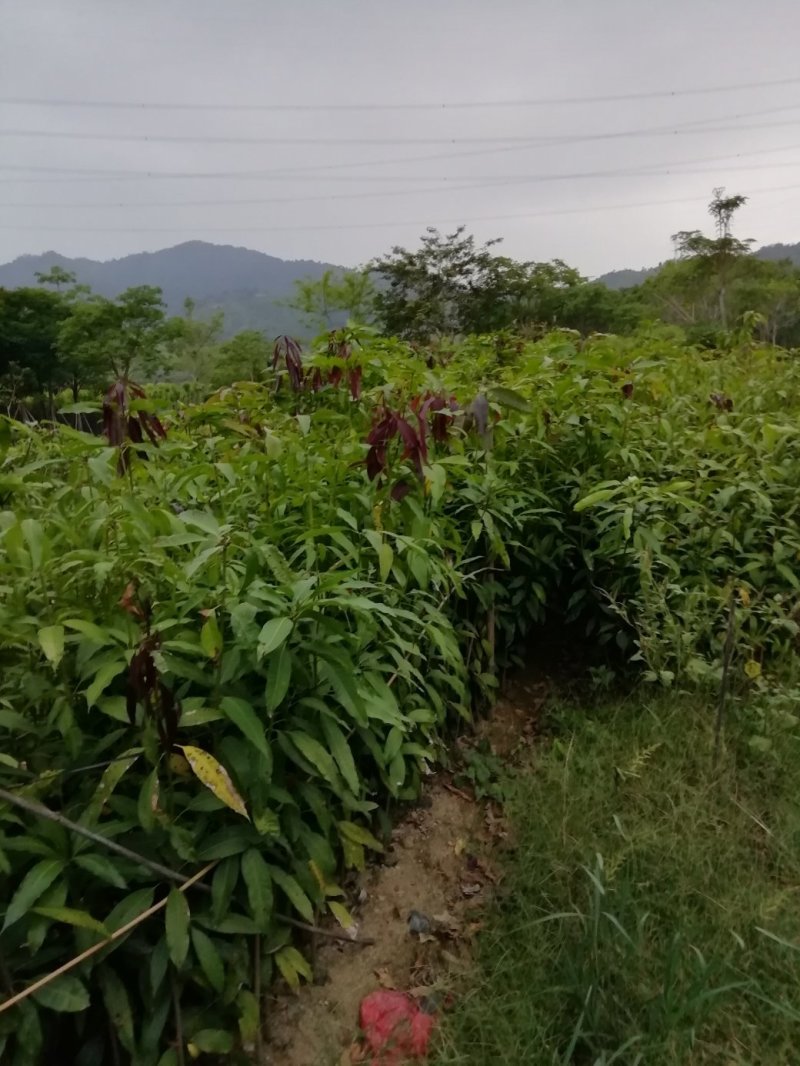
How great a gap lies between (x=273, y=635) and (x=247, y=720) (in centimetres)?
16

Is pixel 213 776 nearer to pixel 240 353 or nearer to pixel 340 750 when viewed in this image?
pixel 340 750

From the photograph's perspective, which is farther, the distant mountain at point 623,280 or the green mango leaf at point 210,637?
the distant mountain at point 623,280

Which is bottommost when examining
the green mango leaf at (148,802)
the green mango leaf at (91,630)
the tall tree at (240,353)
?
the green mango leaf at (148,802)

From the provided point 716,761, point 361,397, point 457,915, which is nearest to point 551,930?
point 457,915

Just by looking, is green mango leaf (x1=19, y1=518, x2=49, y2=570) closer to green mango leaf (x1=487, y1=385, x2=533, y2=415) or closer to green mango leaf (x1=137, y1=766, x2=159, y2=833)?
green mango leaf (x1=137, y1=766, x2=159, y2=833)

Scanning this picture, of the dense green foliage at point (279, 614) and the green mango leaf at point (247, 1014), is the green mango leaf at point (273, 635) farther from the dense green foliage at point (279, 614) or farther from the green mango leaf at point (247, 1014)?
the green mango leaf at point (247, 1014)

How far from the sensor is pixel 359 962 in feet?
5.32

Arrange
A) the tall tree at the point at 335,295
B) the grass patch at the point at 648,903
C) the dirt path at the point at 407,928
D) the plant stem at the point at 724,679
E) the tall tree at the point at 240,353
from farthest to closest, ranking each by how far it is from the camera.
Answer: the tall tree at the point at 335,295 < the tall tree at the point at 240,353 < the plant stem at the point at 724,679 < the dirt path at the point at 407,928 < the grass patch at the point at 648,903

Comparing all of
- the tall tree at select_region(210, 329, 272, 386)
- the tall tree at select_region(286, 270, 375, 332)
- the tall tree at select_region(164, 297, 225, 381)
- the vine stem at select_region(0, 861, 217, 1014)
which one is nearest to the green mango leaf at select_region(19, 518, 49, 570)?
the vine stem at select_region(0, 861, 217, 1014)

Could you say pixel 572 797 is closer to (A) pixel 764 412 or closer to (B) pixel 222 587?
(B) pixel 222 587

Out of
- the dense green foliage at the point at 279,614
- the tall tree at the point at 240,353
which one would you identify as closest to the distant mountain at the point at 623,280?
the tall tree at the point at 240,353

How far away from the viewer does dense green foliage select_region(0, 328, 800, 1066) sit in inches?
46.3

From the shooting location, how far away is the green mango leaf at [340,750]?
4.18 feet

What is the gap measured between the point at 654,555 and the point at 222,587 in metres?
1.41
